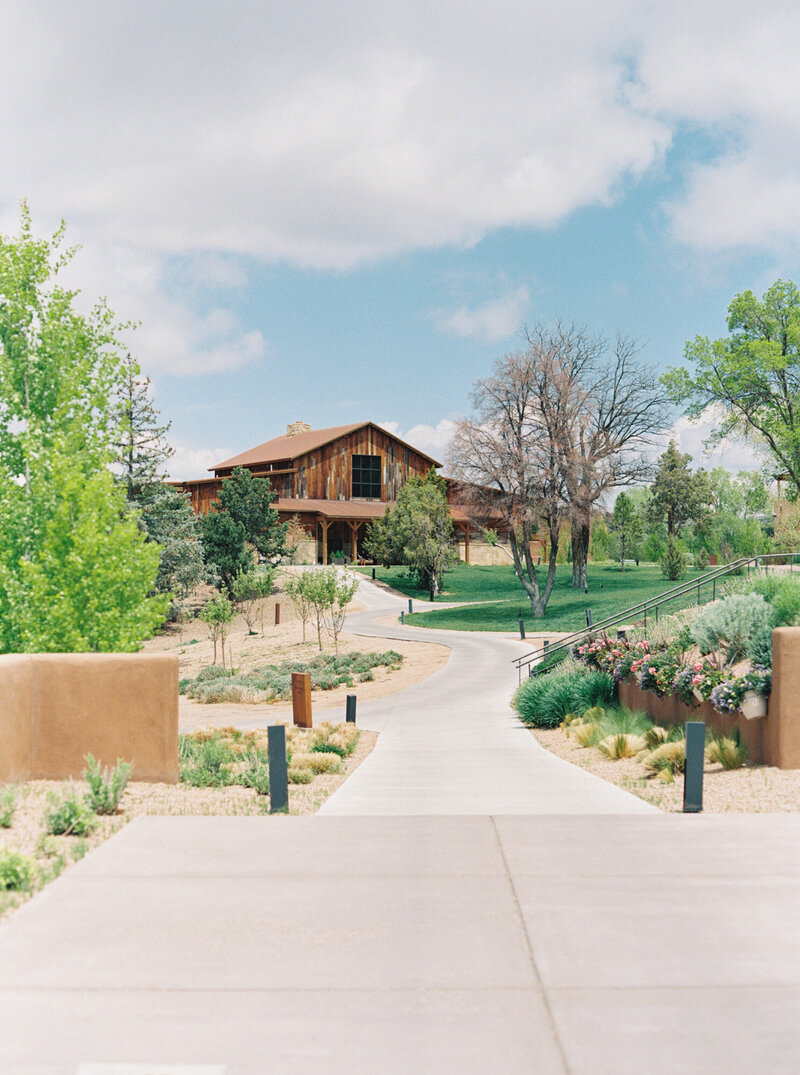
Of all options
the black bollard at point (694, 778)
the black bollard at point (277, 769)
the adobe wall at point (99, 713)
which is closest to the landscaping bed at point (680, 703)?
the black bollard at point (694, 778)

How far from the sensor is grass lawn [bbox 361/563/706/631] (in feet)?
143

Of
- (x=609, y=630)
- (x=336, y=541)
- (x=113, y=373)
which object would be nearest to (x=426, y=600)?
(x=336, y=541)

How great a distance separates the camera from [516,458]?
4547cm

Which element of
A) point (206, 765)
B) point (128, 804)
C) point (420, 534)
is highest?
point (420, 534)

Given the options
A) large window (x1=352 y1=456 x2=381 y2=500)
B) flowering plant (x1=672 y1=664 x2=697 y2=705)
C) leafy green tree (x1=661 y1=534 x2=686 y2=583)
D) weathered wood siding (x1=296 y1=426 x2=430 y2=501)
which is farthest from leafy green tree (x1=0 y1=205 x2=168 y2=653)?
large window (x1=352 y1=456 x2=381 y2=500)

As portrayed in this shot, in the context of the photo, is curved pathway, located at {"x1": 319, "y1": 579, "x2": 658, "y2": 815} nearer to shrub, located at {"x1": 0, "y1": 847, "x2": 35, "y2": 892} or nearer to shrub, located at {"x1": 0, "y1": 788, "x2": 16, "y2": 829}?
shrub, located at {"x1": 0, "y1": 788, "x2": 16, "y2": 829}

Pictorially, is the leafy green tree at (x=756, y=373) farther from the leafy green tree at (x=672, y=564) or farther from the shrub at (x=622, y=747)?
the shrub at (x=622, y=747)

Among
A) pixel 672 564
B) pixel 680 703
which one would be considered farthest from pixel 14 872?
pixel 672 564

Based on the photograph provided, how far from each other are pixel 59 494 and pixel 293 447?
65772 mm

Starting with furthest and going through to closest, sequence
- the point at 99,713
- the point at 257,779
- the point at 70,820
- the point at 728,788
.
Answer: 1. the point at 257,779
2. the point at 728,788
3. the point at 99,713
4. the point at 70,820

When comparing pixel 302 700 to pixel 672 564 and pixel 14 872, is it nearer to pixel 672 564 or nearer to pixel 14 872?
pixel 14 872

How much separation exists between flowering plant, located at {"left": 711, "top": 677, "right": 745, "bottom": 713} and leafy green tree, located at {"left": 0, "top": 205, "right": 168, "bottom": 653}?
749cm

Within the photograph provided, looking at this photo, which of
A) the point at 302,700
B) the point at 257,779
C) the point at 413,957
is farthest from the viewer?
the point at 302,700

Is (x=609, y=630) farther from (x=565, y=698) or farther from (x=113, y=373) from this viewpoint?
(x=113, y=373)
